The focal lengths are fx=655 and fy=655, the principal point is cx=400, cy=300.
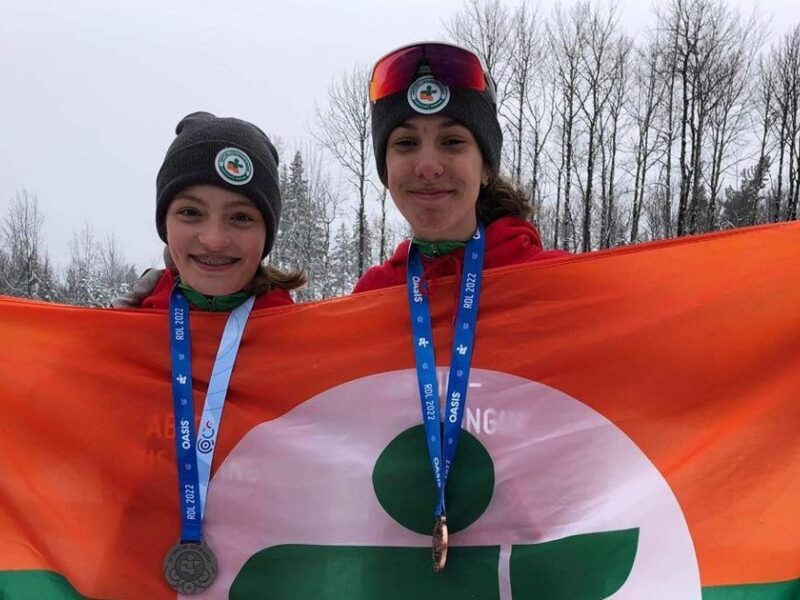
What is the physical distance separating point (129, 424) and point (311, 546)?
0.74 m

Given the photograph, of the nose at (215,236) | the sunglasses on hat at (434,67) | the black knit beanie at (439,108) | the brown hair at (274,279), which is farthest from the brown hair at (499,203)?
the nose at (215,236)

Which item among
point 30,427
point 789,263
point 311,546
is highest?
point 789,263

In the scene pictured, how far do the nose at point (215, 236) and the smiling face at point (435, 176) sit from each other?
0.60 meters

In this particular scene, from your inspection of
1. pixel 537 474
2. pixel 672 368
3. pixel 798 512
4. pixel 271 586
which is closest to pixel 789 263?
pixel 672 368

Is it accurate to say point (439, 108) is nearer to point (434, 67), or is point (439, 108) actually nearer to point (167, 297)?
point (434, 67)

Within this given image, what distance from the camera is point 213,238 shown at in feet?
7.32

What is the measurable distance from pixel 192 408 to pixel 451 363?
0.86 metres

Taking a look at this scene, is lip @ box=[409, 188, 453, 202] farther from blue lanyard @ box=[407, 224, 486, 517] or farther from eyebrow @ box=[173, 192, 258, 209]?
eyebrow @ box=[173, 192, 258, 209]

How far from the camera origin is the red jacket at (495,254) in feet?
7.40

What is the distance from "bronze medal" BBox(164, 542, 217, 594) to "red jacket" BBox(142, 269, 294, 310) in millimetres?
838

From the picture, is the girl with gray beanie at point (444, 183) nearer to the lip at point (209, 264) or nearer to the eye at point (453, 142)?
the eye at point (453, 142)

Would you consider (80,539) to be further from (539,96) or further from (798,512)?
(539,96)

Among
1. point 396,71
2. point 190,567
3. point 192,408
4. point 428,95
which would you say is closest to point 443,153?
point 428,95

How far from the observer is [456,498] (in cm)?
202
